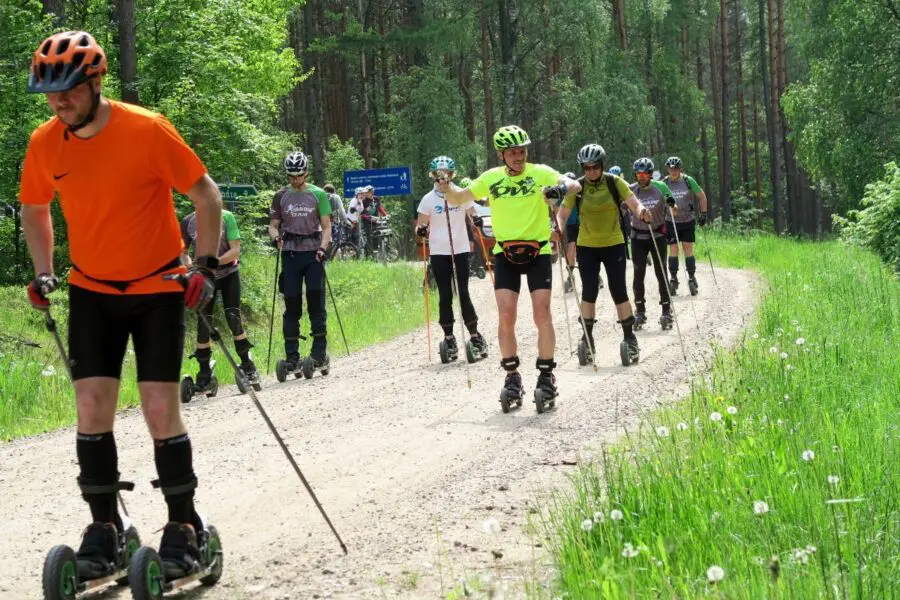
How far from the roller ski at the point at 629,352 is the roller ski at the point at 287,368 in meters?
3.66

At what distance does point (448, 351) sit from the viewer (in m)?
13.8

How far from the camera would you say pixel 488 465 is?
756 cm

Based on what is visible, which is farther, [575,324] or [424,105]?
[424,105]

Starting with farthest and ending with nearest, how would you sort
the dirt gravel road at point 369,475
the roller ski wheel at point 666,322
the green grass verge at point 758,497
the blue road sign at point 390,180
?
the blue road sign at point 390,180, the roller ski wheel at point 666,322, the dirt gravel road at point 369,475, the green grass verge at point 758,497

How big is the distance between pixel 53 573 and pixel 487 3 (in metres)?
35.6

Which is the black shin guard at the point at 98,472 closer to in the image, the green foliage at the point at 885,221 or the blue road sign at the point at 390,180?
the green foliage at the point at 885,221

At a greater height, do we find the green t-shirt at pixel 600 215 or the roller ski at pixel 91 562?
the green t-shirt at pixel 600 215

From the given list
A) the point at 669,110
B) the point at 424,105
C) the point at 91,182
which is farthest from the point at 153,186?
the point at 669,110

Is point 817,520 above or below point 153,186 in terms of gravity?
below

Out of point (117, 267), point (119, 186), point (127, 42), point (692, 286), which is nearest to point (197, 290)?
point (117, 267)

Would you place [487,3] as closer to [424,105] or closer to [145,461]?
[424,105]

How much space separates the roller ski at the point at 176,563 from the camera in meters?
4.51

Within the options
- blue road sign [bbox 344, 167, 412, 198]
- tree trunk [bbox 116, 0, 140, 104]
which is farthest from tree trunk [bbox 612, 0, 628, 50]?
tree trunk [bbox 116, 0, 140, 104]

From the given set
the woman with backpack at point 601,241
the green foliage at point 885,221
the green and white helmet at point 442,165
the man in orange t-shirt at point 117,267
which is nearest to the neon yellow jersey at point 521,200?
the green and white helmet at point 442,165
